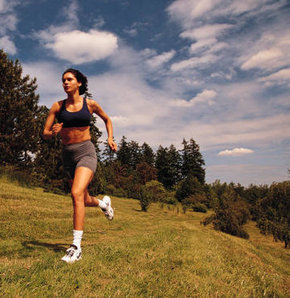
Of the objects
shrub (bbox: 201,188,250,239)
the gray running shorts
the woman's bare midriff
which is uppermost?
the woman's bare midriff

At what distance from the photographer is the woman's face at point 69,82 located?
3.77 meters

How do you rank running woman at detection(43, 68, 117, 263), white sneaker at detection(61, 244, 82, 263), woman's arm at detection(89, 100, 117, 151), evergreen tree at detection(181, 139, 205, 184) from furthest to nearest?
1. evergreen tree at detection(181, 139, 205, 184)
2. woman's arm at detection(89, 100, 117, 151)
3. running woman at detection(43, 68, 117, 263)
4. white sneaker at detection(61, 244, 82, 263)

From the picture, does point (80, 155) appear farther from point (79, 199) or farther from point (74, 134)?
point (79, 199)

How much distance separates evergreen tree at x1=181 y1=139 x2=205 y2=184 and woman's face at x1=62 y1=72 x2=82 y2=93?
63.8 meters

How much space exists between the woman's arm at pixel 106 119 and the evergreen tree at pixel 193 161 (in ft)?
207

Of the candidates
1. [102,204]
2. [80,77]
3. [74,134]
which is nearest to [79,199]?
[74,134]

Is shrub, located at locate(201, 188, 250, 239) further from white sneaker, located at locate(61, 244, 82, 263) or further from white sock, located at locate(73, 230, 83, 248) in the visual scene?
white sneaker, located at locate(61, 244, 82, 263)

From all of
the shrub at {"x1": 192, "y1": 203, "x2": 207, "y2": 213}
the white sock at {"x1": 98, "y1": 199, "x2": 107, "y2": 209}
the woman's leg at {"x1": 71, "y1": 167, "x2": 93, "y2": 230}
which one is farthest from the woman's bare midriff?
the shrub at {"x1": 192, "y1": 203, "x2": 207, "y2": 213}

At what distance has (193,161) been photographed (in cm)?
6869

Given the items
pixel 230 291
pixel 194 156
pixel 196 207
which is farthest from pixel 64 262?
pixel 194 156

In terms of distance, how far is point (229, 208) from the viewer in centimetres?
1664

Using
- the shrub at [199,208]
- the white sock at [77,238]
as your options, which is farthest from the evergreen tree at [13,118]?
the shrub at [199,208]

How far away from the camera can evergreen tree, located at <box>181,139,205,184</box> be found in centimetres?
6688

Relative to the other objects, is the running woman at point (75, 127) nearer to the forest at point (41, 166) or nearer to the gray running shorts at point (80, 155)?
the gray running shorts at point (80, 155)
